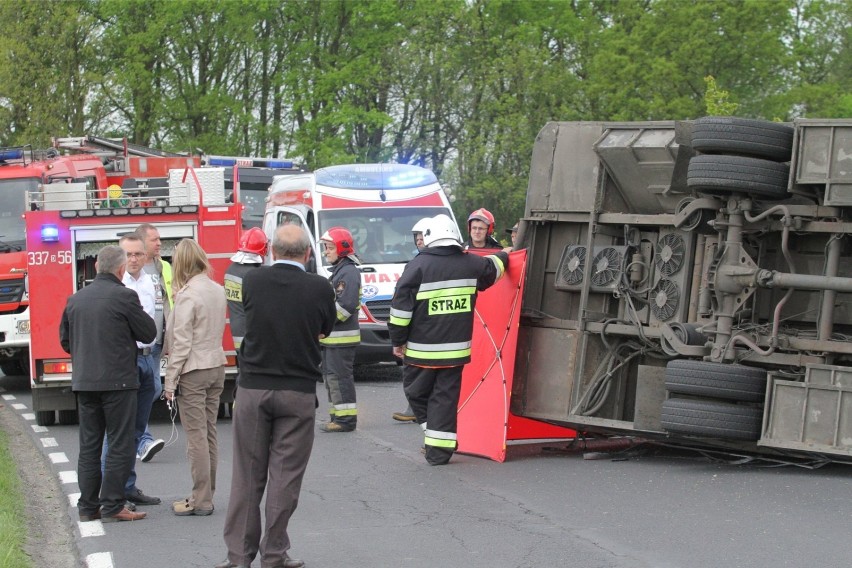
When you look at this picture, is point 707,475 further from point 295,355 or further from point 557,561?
point 295,355

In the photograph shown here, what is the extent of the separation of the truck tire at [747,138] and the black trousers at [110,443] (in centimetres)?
442

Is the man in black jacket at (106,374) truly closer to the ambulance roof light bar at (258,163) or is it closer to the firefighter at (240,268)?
the firefighter at (240,268)

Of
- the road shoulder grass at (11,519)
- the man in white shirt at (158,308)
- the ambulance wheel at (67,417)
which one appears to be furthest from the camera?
the ambulance wheel at (67,417)

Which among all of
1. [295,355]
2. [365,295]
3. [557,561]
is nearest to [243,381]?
[295,355]

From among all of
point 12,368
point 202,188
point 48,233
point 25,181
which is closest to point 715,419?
point 202,188

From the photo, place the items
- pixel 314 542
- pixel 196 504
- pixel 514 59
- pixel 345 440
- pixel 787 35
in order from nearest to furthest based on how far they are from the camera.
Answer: pixel 314 542 < pixel 196 504 < pixel 345 440 < pixel 514 59 < pixel 787 35

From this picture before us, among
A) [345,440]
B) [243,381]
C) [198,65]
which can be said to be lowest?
[345,440]

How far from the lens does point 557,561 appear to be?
22.3 ft

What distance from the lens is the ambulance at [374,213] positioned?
16.1m

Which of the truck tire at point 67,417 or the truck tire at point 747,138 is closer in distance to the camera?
the truck tire at point 747,138

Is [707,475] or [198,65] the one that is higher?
[198,65]

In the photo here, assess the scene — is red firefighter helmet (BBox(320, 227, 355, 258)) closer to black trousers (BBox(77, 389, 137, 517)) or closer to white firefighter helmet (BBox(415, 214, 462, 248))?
white firefighter helmet (BBox(415, 214, 462, 248))

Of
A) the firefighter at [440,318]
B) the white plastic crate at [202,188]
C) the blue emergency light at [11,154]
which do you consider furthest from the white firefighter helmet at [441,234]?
the blue emergency light at [11,154]

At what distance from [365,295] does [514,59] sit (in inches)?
A: 785
